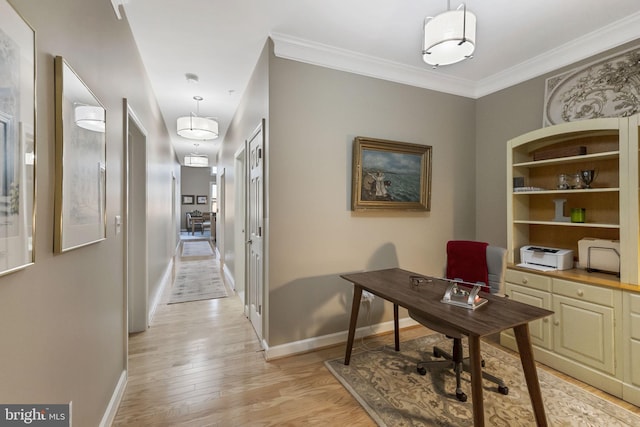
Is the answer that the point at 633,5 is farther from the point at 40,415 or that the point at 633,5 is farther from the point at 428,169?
the point at 40,415

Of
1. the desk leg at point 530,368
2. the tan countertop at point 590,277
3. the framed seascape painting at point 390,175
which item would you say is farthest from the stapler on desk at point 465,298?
the framed seascape painting at point 390,175

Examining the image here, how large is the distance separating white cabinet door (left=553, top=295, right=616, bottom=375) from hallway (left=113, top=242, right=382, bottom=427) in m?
1.29

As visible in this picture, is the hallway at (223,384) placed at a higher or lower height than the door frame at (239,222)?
lower

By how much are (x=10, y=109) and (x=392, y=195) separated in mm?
2717

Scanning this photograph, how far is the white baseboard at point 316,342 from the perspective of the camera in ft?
8.03

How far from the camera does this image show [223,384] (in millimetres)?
2094

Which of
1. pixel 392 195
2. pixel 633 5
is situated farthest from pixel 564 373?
pixel 633 5

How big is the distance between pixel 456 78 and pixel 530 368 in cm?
302

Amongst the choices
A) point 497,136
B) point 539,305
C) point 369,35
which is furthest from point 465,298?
point 497,136

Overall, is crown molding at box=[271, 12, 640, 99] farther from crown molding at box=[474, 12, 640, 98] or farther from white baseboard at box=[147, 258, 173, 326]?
white baseboard at box=[147, 258, 173, 326]

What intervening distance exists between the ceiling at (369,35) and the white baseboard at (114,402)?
8.56ft

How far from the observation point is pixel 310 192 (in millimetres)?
2590

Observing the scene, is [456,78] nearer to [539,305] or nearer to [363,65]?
[363,65]

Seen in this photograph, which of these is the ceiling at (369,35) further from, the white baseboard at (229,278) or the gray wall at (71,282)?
the white baseboard at (229,278)
